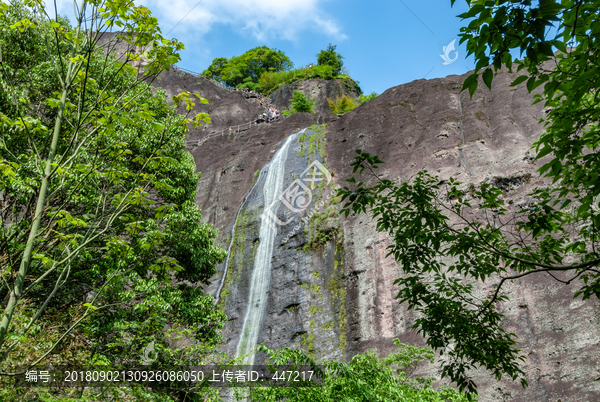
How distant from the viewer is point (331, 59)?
47.7m

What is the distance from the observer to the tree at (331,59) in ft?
156

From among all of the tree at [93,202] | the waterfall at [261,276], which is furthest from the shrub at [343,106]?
the tree at [93,202]

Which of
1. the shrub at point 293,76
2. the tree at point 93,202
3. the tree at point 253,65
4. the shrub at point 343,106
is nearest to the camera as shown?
the tree at point 93,202

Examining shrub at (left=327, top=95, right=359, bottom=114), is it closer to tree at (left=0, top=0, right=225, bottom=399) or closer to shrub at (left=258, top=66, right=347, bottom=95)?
shrub at (left=258, top=66, right=347, bottom=95)

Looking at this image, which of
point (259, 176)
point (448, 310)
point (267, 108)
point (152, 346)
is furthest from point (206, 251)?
point (267, 108)

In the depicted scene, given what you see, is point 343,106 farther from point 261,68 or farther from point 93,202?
point 93,202

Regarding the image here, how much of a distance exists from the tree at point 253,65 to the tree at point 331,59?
5907 millimetres

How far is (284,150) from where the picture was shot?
81.9 feet

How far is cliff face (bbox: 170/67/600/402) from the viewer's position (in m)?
12.3

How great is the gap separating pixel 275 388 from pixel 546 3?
6.24m

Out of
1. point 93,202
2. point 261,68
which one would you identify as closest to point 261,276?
point 93,202

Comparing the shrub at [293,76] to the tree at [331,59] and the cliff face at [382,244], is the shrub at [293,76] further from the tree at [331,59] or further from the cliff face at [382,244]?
the cliff face at [382,244]

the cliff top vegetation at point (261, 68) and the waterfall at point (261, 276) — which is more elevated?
the cliff top vegetation at point (261, 68)

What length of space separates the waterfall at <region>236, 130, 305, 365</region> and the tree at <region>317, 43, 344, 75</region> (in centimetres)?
2761
